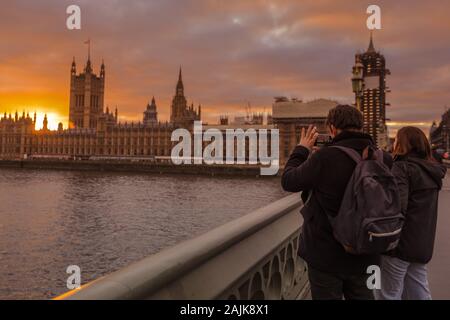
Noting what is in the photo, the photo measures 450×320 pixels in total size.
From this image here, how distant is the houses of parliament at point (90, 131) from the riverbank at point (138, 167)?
1574 cm

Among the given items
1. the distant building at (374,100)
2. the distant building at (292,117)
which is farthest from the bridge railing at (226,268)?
the distant building at (292,117)

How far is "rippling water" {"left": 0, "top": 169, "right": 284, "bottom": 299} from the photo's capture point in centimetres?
1066

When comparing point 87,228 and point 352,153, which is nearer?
point 352,153

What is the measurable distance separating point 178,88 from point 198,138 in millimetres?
24549

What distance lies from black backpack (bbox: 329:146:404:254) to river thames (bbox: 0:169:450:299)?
1789 mm

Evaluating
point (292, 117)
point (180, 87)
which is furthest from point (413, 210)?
point (180, 87)

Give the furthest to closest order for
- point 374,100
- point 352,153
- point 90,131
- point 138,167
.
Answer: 1. point 374,100
2. point 90,131
3. point 138,167
4. point 352,153

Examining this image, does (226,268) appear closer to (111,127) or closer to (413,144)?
(413,144)

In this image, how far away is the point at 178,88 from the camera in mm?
98062

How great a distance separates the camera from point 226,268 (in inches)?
67.5

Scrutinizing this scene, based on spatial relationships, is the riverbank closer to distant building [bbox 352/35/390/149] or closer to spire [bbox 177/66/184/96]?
distant building [bbox 352/35/390/149]

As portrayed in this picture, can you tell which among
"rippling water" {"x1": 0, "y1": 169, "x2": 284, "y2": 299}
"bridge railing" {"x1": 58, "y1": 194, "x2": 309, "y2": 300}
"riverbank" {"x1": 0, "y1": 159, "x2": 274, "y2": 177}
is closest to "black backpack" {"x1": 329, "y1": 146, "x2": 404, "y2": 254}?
"bridge railing" {"x1": 58, "y1": 194, "x2": 309, "y2": 300}

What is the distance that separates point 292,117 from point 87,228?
61636mm
